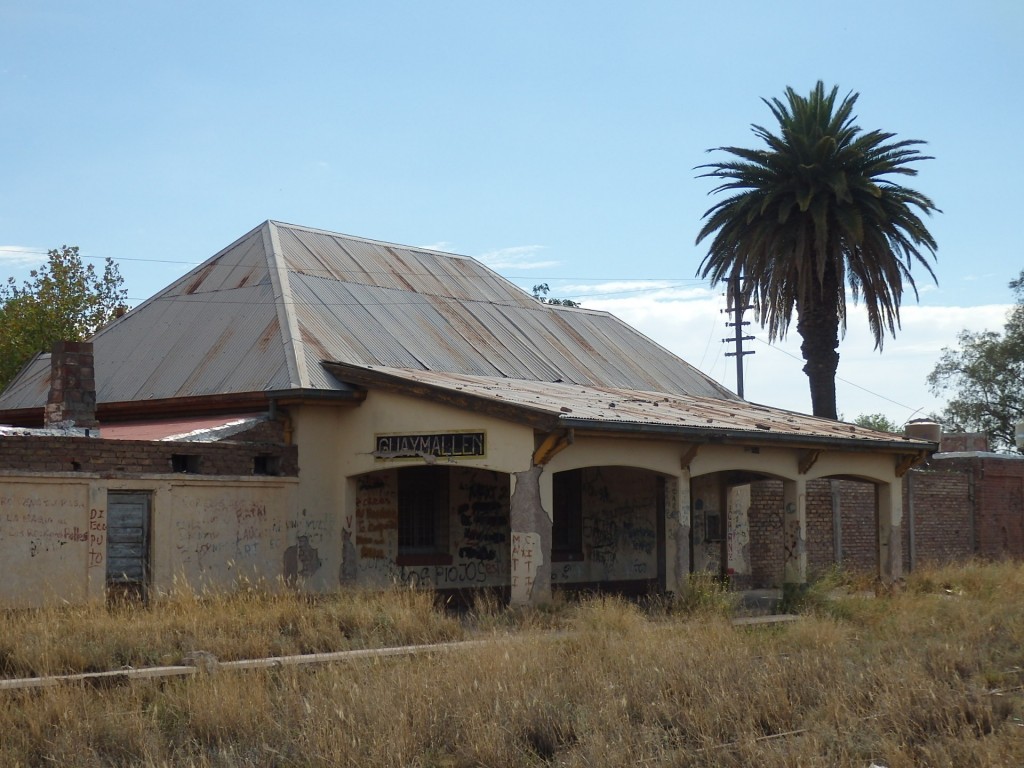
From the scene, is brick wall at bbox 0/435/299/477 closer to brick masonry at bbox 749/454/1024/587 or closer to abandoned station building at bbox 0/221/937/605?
abandoned station building at bbox 0/221/937/605

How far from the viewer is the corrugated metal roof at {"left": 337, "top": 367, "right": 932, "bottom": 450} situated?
16.9 meters

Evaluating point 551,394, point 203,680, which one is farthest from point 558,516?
point 203,680

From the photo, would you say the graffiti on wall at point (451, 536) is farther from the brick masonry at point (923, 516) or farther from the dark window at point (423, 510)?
the brick masonry at point (923, 516)

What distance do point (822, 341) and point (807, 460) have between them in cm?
964

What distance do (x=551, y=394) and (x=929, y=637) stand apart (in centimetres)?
681

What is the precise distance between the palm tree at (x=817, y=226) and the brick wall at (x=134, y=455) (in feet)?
48.7

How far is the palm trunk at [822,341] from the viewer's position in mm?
29438

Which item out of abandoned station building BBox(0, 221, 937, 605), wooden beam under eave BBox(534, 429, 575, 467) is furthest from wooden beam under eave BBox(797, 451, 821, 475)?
wooden beam under eave BBox(534, 429, 575, 467)

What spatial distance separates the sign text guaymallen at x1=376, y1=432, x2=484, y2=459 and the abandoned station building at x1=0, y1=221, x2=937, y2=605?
0.12 feet

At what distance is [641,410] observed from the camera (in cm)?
1884

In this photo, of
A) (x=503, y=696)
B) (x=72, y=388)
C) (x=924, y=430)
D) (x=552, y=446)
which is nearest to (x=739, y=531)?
(x=924, y=430)

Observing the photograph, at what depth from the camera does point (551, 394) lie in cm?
1920

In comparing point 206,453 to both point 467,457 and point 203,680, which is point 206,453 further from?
→ point 203,680

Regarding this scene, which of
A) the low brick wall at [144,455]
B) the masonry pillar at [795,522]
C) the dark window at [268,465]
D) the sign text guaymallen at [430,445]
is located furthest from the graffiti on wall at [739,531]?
the dark window at [268,465]
